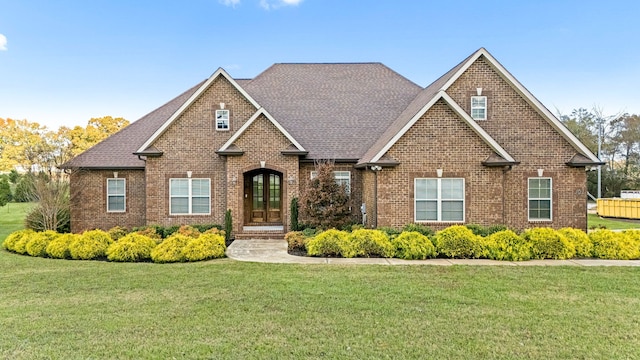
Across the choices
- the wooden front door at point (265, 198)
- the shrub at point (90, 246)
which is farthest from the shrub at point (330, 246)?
the shrub at point (90, 246)

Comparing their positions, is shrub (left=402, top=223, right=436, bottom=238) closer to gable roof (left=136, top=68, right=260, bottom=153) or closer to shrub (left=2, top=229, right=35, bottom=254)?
gable roof (left=136, top=68, right=260, bottom=153)

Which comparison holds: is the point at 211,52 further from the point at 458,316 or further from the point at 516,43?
the point at 458,316

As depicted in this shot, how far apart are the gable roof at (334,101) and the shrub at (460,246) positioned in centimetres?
621

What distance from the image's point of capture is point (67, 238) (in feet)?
38.8

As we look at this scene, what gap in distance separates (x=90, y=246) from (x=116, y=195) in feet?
20.3

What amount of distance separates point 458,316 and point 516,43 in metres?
23.6

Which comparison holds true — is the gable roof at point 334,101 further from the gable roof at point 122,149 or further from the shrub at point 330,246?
the shrub at point 330,246

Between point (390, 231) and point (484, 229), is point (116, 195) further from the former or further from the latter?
point (484, 229)

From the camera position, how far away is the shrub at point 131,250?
10.9 metres

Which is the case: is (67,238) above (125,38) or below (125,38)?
below

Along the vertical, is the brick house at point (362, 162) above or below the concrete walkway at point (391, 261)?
above

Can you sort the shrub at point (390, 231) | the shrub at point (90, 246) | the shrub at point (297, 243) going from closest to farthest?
1. the shrub at point (90, 246)
2. the shrub at point (297, 243)
3. the shrub at point (390, 231)

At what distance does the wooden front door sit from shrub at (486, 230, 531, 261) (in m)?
9.44

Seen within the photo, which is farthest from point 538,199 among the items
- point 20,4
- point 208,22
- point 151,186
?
point 20,4
